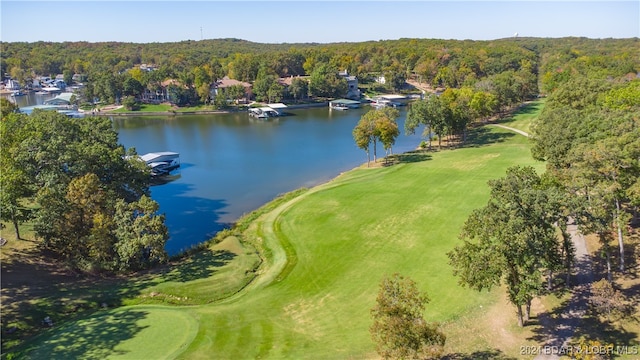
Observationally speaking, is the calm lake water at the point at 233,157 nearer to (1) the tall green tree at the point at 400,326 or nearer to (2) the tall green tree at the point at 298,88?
(2) the tall green tree at the point at 298,88

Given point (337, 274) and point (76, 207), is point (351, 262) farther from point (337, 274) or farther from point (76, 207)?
point (76, 207)

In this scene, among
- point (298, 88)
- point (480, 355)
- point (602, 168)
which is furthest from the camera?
point (298, 88)

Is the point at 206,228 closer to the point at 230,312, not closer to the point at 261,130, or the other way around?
the point at 230,312

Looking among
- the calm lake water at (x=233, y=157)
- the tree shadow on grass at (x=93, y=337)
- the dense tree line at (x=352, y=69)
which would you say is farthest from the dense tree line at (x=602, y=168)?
the dense tree line at (x=352, y=69)

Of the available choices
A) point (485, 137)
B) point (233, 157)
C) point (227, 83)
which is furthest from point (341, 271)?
point (227, 83)

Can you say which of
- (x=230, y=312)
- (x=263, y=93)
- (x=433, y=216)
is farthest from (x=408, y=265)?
(x=263, y=93)

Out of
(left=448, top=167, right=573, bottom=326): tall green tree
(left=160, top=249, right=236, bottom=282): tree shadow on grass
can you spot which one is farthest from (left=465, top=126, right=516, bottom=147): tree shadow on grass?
(left=448, top=167, right=573, bottom=326): tall green tree
